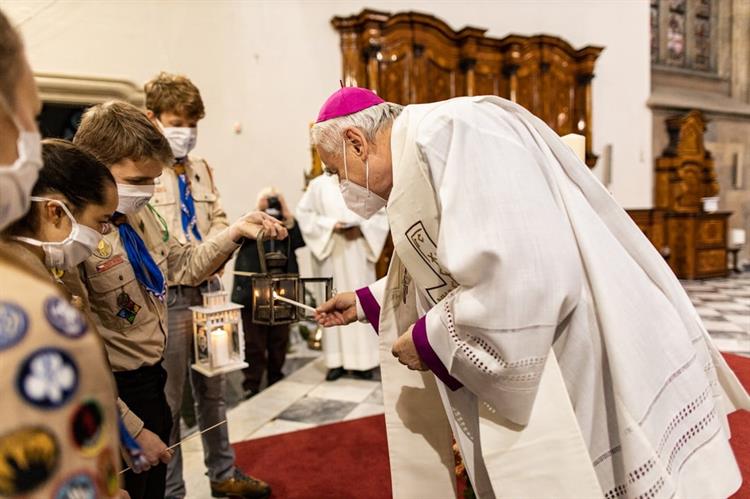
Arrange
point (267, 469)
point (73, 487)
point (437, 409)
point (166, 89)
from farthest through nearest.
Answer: point (267, 469) < point (166, 89) < point (437, 409) < point (73, 487)

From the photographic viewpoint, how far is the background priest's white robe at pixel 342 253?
16.2ft

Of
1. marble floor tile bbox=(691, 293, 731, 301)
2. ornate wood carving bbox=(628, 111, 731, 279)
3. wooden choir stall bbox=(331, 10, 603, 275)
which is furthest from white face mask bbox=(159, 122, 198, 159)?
ornate wood carving bbox=(628, 111, 731, 279)

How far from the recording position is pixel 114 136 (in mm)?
1605

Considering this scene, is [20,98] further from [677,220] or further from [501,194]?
[677,220]

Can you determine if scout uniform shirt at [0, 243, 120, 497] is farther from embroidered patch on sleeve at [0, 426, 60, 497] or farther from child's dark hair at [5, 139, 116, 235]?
child's dark hair at [5, 139, 116, 235]

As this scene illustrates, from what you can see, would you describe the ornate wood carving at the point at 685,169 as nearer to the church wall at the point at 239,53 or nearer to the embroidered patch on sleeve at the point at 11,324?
the church wall at the point at 239,53

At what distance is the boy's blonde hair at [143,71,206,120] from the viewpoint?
248 centimetres

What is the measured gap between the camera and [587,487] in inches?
50.8

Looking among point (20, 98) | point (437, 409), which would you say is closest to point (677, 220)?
point (437, 409)

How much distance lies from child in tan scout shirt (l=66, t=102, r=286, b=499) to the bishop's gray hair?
48 cm

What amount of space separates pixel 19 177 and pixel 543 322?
1024 millimetres

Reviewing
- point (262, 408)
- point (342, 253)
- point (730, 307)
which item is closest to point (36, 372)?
point (262, 408)

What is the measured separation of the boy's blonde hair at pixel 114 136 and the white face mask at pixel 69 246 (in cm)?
47

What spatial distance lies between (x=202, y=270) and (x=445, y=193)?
1.19 meters
